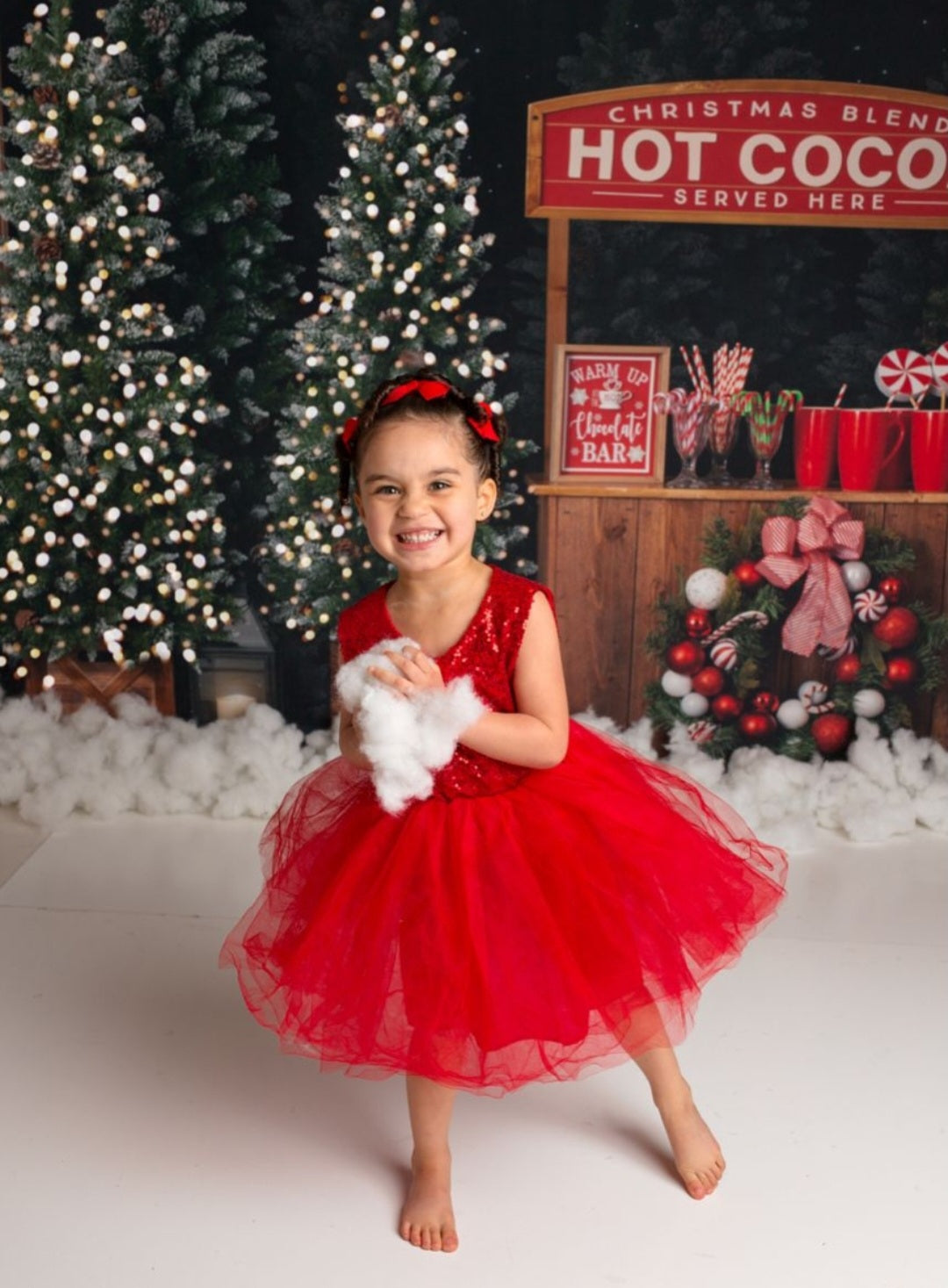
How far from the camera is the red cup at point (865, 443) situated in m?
3.31

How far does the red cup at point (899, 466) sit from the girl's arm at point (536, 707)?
181 cm

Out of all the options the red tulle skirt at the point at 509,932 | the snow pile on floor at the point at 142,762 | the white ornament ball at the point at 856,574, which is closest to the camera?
the red tulle skirt at the point at 509,932

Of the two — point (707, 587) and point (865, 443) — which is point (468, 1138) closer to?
point (707, 587)

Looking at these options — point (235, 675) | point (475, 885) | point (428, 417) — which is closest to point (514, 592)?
point (428, 417)

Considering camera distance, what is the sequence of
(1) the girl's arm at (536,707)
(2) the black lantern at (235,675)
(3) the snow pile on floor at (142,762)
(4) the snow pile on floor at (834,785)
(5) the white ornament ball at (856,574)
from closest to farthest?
(1) the girl's arm at (536,707), (4) the snow pile on floor at (834,785), (3) the snow pile on floor at (142,762), (5) the white ornament ball at (856,574), (2) the black lantern at (235,675)

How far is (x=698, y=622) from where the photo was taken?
3387mm

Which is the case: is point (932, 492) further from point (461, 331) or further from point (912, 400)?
point (461, 331)

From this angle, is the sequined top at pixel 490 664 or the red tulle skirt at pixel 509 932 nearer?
the red tulle skirt at pixel 509 932

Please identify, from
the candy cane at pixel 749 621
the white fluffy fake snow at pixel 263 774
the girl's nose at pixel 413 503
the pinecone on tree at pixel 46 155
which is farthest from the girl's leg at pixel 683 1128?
the pinecone on tree at pixel 46 155

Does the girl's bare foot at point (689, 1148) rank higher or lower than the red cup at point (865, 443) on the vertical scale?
lower

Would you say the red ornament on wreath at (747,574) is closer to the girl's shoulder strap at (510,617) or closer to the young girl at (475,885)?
the young girl at (475,885)

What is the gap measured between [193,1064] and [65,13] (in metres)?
2.42

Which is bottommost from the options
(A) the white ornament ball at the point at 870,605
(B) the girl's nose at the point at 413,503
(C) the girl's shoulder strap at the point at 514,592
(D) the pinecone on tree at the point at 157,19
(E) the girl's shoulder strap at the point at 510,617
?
(A) the white ornament ball at the point at 870,605

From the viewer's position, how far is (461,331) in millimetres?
3381
